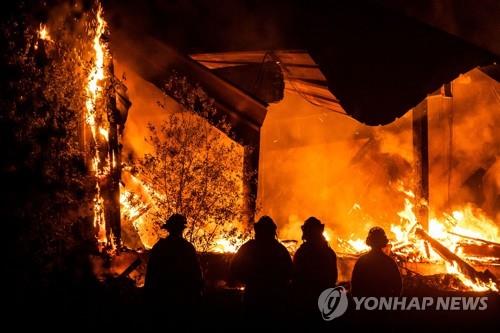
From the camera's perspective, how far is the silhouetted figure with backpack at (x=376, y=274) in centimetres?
569

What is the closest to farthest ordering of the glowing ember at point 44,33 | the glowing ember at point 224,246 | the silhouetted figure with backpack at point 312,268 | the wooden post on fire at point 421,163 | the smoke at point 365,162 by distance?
the silhouetted figure with backpack at point 312,268
the glowing ember at point 44,33
the glowing ember at point 224,246
the wooden post on fire at point 421,163
the smoke at point 365,162

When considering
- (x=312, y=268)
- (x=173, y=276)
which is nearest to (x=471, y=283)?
(x=312, y=268)

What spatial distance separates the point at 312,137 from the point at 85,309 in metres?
10.8

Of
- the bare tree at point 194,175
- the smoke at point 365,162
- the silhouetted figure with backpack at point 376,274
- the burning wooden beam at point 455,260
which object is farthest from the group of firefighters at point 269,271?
the smoke at point 365,162

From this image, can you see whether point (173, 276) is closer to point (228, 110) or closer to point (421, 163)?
point (228, 110)

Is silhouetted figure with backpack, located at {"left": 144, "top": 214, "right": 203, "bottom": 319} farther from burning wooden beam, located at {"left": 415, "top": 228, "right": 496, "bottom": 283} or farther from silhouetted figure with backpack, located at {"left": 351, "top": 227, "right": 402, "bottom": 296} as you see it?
burning wooden beam, located at {"left": 415, "top": 228, "right": 496, "bottom": 283}

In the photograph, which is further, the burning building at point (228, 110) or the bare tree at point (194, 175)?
the bare tree at point (194, 175)

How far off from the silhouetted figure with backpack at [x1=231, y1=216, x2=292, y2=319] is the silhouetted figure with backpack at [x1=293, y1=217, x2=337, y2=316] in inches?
9.3

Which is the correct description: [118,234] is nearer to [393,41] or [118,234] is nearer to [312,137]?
[393,41]

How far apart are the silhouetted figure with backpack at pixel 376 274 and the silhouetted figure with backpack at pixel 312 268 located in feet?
1.48

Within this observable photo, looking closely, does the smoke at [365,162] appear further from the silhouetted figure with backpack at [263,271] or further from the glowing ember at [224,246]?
the silhouetted figure with backpack at [263,271]

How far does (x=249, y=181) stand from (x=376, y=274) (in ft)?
15.0

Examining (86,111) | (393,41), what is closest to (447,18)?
(393,41)

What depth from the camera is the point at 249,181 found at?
989 centimetres
